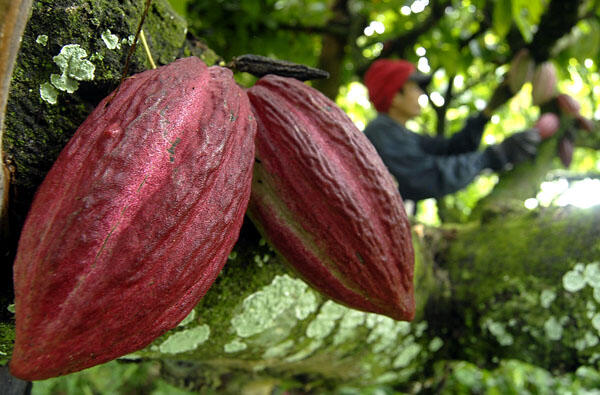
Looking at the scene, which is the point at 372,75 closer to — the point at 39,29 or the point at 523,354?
the point at 523,354

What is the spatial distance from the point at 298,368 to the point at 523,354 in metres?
0.52

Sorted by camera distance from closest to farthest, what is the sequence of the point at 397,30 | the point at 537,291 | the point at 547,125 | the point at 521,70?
1. the point at 537,291
2. the point at 521,70
3. the point at 547,125
4. the point at 397,30

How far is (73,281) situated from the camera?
0.38m

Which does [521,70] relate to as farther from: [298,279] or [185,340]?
[185,340]

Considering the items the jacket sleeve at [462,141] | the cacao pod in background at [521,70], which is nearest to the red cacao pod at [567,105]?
the cacao pod in background at [521,70]

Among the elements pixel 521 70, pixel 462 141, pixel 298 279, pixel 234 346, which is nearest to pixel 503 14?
pixel 521 70

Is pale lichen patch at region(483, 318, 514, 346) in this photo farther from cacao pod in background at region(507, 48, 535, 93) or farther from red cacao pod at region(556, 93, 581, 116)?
red cacao pod at region(556, 93, 581, 116)

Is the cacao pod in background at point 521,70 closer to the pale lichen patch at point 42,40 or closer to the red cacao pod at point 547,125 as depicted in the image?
the red cacao pod at point 547,125

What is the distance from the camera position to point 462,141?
6.72 feet

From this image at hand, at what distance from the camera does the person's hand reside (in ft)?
6.57

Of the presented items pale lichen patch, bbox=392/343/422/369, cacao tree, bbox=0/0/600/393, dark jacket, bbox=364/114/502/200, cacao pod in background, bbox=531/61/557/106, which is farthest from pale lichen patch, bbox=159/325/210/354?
cacao pod in background, bbox=531/61/557/106

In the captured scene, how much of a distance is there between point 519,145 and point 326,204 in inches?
68.8

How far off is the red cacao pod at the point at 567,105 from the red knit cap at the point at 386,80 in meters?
0.85

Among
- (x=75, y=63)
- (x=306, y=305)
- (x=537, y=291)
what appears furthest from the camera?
(x=537, y=291)
